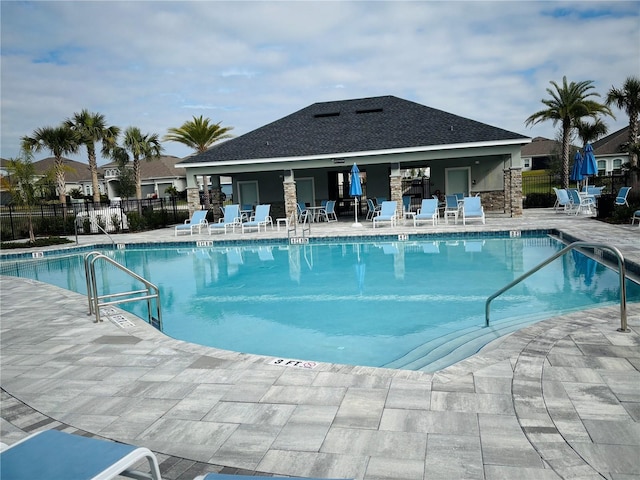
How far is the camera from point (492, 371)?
403 centimetres

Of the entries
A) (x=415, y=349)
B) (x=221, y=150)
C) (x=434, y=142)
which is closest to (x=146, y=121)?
(x=221, y=150)

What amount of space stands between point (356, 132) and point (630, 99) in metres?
17.1

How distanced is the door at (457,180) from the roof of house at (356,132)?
2.32 m

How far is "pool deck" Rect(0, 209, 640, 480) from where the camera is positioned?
279 cm

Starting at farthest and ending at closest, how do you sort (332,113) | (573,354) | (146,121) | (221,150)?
(146,121), (332,113), (221,150), (573,354)

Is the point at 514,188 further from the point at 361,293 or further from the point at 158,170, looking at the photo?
the point at 158,170

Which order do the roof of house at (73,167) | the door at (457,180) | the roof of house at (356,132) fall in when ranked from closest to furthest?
the roof of house at (356,132) → the door at (457,180) → the roof of house at (73,167)

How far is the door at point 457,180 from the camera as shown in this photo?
21.7 meters

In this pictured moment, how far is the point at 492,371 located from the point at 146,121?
3308cm

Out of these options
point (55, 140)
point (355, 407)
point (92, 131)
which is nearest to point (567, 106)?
point (92, 131)

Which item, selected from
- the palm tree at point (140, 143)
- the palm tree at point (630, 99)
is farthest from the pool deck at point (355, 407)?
the palm tree at point (140, 143)

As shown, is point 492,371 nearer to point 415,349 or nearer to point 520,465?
point 520,465

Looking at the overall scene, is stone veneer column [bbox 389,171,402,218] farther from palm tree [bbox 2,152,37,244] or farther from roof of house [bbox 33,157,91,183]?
roof of house [bbox 33,157,91,183]

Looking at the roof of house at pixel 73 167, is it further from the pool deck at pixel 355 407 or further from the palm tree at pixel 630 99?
the pool deck at pixel 355 407
